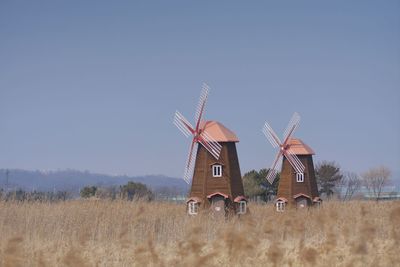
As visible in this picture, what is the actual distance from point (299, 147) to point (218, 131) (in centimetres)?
794

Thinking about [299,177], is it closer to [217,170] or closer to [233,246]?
[217,170]

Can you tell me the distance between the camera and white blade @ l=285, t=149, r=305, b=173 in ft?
102

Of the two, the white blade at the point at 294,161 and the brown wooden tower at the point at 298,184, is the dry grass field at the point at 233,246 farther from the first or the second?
the white blade at the point at 294,161

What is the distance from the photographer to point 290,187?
3092 cm

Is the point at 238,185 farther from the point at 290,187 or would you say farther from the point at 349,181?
the point at 349,181

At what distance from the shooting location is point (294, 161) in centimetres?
3120

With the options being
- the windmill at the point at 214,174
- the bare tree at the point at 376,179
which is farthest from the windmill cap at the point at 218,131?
A: the bare tree at the point at 376,179

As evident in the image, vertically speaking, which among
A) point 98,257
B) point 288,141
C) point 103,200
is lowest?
point 98,257

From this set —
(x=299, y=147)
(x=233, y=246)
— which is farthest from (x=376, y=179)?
(x=233, y=246)

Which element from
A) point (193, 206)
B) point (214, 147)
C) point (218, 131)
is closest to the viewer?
point (193, 206)

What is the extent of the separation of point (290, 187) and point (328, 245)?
Answer: 937 inches

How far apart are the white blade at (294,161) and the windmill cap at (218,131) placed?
6113 millimetres

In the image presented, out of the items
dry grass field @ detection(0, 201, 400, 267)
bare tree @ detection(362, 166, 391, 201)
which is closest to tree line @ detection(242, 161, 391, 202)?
bare tree @ detection(362, 166, 391, 201)

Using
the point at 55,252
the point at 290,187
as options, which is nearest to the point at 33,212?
the point at 55,252
